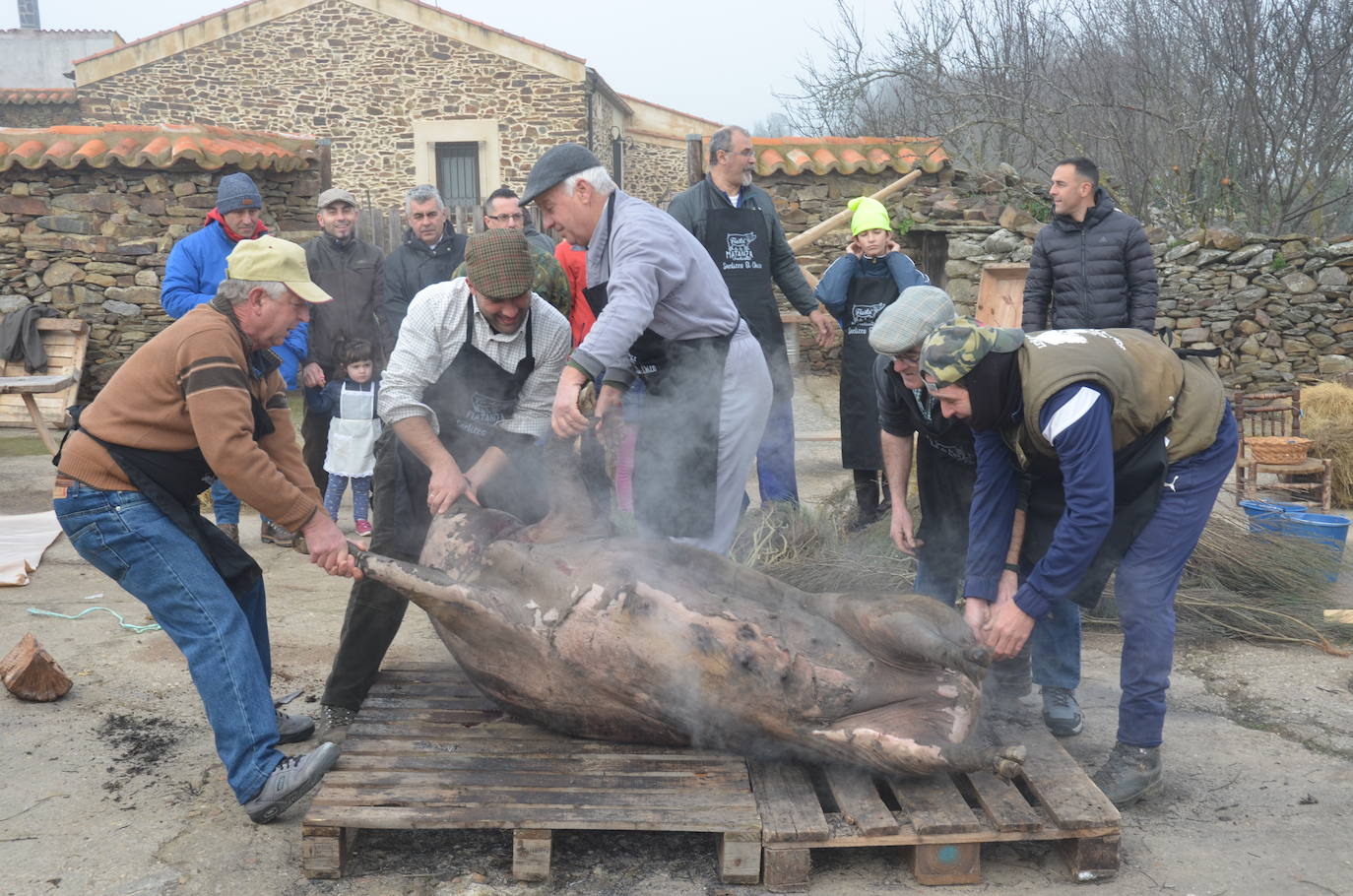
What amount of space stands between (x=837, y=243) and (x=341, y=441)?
7.00 meters

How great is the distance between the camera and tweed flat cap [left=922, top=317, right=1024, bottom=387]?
299cm

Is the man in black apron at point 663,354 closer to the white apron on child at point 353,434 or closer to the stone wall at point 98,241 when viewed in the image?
the white apron on child at point 353,434

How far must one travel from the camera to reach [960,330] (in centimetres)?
303

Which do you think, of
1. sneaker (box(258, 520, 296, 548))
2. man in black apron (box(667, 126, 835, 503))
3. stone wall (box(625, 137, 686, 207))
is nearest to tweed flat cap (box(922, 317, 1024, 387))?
man in black apron (box(667, 126, 835, 503))

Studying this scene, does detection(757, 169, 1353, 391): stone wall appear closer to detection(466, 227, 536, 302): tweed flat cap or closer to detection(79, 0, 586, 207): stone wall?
detection(466, 227, 536, 302): tweed flat cap

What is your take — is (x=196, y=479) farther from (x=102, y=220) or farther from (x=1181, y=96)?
(x=1181, y=96)

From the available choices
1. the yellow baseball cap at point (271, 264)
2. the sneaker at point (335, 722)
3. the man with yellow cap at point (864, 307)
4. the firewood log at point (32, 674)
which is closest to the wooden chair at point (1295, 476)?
the man with yellow cap at point (864, 307)

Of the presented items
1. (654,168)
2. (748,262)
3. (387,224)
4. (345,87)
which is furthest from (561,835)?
(654,168)

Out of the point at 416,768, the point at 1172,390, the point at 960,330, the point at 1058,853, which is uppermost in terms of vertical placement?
the point at 960,330

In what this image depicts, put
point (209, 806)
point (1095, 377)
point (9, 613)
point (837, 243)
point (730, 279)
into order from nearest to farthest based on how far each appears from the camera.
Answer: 1. point (1095, 377)
2. point (209, 806)
3. point (9, 613)
4. point (730, 279)
5. point (837, 243)

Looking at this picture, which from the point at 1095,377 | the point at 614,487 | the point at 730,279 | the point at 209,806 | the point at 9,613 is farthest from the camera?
the point at 730,279

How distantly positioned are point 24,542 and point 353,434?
1993 mm

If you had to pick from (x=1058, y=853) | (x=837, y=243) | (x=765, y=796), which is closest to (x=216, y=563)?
(x=765, y=796)

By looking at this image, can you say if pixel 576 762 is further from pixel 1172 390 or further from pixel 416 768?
pixel 1172 390
